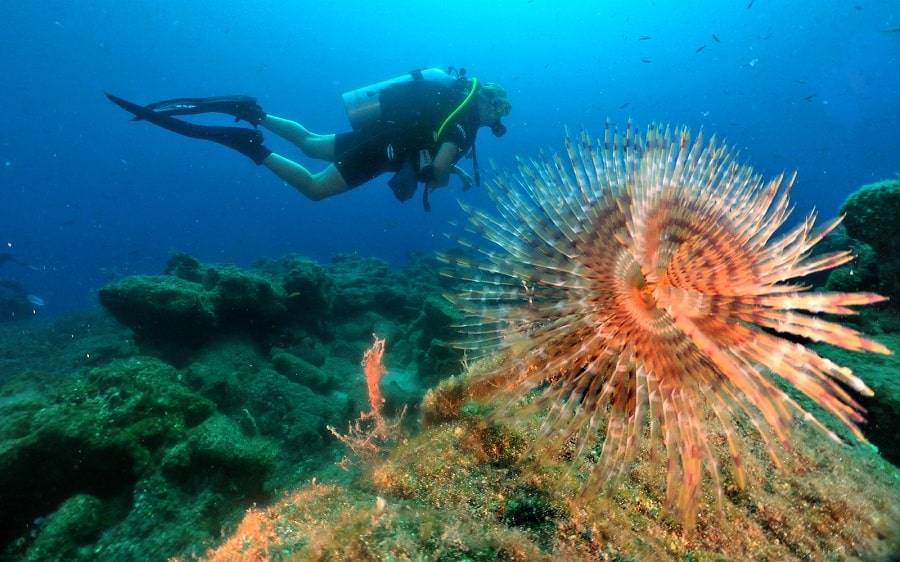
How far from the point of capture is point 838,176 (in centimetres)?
9388

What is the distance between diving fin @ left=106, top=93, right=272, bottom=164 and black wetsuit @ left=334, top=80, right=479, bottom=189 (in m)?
1.89

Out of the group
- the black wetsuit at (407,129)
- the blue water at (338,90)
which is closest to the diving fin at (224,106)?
the black wetsuit at (407,129)

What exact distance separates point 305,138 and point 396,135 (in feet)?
8.46

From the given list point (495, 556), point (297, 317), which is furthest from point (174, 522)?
point (297, 317)

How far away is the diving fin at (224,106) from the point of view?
32.1 feet

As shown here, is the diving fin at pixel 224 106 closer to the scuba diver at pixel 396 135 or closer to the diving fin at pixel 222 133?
the diving fin at pixel 222 133

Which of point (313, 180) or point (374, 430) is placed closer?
point (374, 430)

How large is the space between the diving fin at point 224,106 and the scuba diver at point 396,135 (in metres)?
0.80

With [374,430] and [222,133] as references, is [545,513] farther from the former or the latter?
[222,133]

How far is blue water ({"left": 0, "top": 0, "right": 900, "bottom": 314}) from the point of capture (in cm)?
7919

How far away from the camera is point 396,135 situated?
327 inches

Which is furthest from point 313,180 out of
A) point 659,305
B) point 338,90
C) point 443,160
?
point 338,90

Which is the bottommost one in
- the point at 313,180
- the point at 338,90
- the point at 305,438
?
the point at 305,438

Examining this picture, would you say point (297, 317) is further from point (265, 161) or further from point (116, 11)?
point (116, 11)
